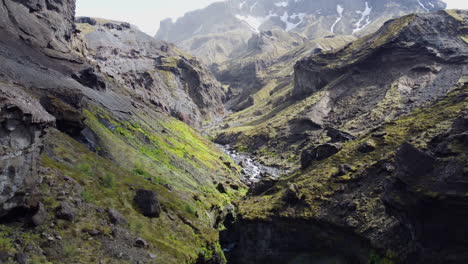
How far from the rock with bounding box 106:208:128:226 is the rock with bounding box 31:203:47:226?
648cm

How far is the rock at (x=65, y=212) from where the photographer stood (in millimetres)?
26766

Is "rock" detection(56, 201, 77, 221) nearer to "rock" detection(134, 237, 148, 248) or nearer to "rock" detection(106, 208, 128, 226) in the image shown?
"rock" detection(106, 208, 128, 226)

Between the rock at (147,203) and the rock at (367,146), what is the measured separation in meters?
34.9

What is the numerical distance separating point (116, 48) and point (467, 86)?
168385mm

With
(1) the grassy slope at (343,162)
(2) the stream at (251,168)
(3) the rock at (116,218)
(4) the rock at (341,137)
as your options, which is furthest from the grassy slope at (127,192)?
(4) the rock at (341,137)

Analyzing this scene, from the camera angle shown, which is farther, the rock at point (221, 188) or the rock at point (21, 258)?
the rock at point (221, 188)

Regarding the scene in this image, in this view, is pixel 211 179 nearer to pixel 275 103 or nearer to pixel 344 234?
pixel 344 234

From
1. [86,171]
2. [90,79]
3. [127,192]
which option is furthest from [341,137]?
[90,79]

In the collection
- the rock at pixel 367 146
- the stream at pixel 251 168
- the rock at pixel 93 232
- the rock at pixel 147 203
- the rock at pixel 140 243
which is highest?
the stream at pixel 251 168

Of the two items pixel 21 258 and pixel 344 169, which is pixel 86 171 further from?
pixel 344 169

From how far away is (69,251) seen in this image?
24578 mm

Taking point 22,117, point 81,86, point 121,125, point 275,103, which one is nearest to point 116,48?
point 275,103

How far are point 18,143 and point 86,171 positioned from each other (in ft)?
50.7

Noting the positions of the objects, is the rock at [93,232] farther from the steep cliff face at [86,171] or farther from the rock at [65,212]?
the rock at [65,212]
